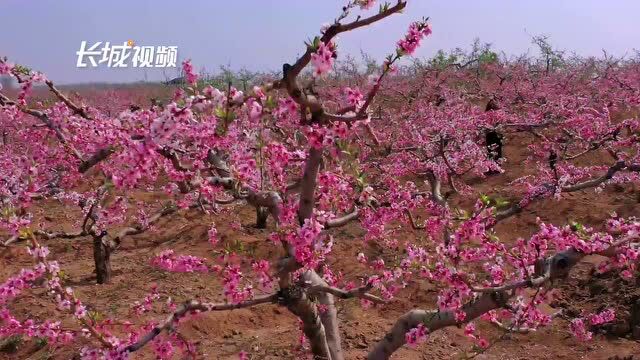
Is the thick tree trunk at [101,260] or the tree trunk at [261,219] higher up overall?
the tree trunk at [261,219]

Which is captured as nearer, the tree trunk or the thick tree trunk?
the thick tree trunk

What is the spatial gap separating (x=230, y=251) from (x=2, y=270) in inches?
301

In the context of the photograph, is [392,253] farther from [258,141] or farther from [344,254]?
[258,141]

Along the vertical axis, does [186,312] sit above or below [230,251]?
below

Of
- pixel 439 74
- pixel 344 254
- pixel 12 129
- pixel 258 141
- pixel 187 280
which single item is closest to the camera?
pixel 258 141

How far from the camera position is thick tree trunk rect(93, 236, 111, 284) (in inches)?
336

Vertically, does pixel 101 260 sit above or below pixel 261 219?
below

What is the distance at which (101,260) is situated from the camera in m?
8.61

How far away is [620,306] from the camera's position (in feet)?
23.5

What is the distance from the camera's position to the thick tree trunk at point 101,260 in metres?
8.52

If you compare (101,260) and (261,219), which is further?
(261,219)

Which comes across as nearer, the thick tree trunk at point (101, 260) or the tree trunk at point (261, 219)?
the thick tree trunk at point (101, 260)

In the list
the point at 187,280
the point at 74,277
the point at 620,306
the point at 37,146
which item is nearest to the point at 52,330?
the point at 37,146

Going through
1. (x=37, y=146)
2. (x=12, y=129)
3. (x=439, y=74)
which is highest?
(x=439, y=74)
